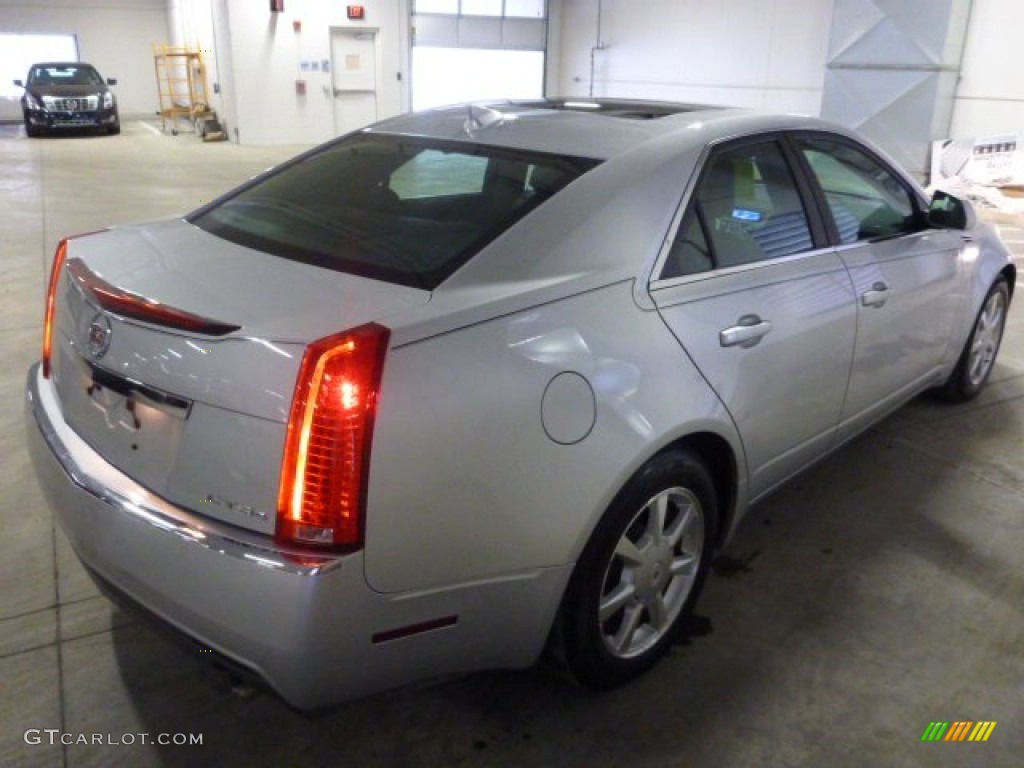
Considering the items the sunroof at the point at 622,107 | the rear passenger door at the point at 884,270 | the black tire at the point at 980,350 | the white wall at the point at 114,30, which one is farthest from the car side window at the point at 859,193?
the white wall at the point at 114,30

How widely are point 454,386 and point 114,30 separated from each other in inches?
1088

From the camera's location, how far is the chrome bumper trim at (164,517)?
63.9 inches

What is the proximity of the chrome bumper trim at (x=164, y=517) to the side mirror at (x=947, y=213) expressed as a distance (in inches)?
116

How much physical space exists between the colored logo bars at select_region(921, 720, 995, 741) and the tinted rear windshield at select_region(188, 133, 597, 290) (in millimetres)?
1719

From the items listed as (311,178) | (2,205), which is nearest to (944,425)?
(311,178)

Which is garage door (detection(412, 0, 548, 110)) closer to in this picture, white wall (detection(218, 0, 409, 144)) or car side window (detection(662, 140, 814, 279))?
white wall (detection(218, 0, 409, 144))

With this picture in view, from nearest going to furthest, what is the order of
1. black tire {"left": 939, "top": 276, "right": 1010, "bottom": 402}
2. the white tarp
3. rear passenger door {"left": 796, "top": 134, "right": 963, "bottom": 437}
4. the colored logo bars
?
the colored logo bars < rear passenger door {"left": 796, "top": 134, "right": 963, "bottom": 437} < black tire {"left": 939, "top": 276, "right": 1010, "bottom": 402} < the white tarp

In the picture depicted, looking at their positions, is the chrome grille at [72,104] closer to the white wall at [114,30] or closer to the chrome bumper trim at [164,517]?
the white wall at [114,30]

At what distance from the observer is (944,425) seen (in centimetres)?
414

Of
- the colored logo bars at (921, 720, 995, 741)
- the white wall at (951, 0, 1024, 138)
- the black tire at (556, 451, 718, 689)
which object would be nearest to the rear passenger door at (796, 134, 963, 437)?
the black tire at (556, 451, 718, 689)

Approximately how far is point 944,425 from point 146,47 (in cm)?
2674

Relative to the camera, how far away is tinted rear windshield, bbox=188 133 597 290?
6.89ft

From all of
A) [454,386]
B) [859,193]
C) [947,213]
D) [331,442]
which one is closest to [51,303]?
[331,442]

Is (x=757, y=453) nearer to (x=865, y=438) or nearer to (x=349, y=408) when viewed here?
(x=349, y=408)
